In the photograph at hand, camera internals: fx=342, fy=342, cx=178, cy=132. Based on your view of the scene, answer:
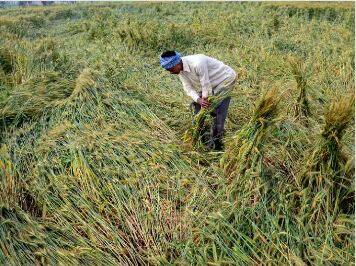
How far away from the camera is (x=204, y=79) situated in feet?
11.8

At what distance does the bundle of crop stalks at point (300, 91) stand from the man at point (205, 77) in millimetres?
979

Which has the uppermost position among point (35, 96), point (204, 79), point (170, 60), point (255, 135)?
point (170, 60)

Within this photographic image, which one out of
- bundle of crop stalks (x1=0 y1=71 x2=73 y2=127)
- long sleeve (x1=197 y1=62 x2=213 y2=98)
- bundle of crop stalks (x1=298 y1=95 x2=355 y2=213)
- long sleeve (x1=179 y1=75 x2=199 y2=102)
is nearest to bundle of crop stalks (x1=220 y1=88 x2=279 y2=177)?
bundle of crop stalks (x1=298 y1=95 x2=355 y2=213)

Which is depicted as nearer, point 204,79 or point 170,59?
point 170,59

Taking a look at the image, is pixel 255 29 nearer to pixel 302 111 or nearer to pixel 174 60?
pixel 302 111

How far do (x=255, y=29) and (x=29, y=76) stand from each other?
6199mm

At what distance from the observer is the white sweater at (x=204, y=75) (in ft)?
11.7

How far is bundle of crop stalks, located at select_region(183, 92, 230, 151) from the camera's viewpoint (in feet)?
11.6

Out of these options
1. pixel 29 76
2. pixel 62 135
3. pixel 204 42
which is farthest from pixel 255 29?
pixel 62 135

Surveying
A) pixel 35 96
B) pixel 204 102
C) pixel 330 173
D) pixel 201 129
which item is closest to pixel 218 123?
pixel 201 129

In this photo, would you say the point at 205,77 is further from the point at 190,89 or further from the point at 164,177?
the point at 164,177

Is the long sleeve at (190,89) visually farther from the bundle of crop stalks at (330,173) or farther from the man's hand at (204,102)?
the bundle of crop stalks at (330,173)

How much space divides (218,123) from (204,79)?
60cm

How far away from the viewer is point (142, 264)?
9.00 feet
